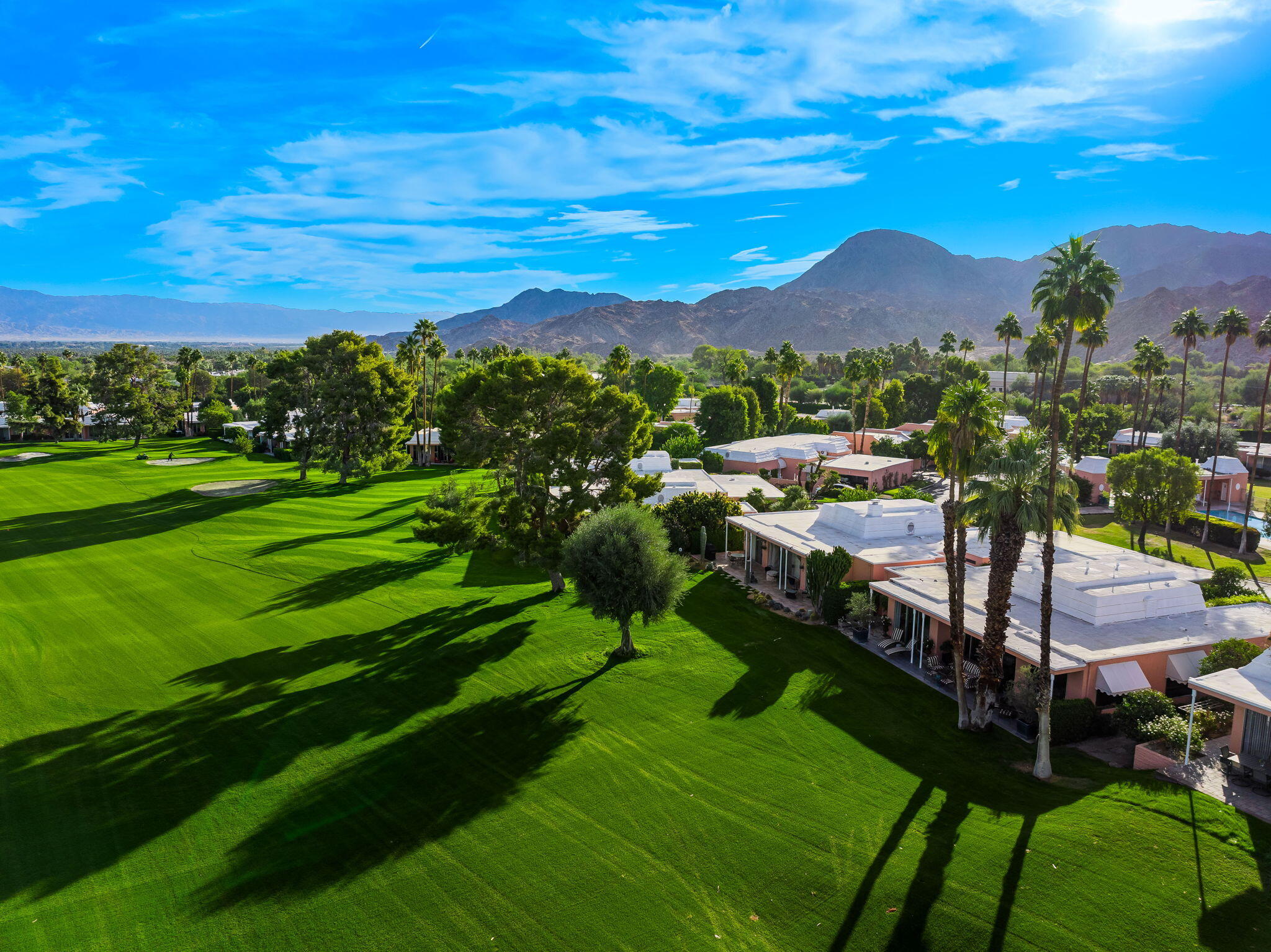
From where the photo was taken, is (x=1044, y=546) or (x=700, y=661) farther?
(x=700, y=661)

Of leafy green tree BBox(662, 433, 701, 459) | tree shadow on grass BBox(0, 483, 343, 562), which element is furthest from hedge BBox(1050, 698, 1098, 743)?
leafy green tree BBox(662, 433, 701, 459)

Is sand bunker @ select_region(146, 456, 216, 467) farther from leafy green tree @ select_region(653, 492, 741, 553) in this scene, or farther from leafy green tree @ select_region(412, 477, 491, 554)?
leafy green tree @ select_region(653, 492, 741, 553)

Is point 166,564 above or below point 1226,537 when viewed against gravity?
above

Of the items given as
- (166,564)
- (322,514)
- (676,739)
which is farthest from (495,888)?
(322,514)

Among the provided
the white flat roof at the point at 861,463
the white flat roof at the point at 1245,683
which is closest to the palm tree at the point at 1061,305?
the white flat roof at the point at 1245,683

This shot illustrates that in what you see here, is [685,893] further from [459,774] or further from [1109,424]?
[1109,424]

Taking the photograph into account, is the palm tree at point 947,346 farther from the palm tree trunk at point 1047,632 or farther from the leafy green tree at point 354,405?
the palm tree trunk at point 1047,632
